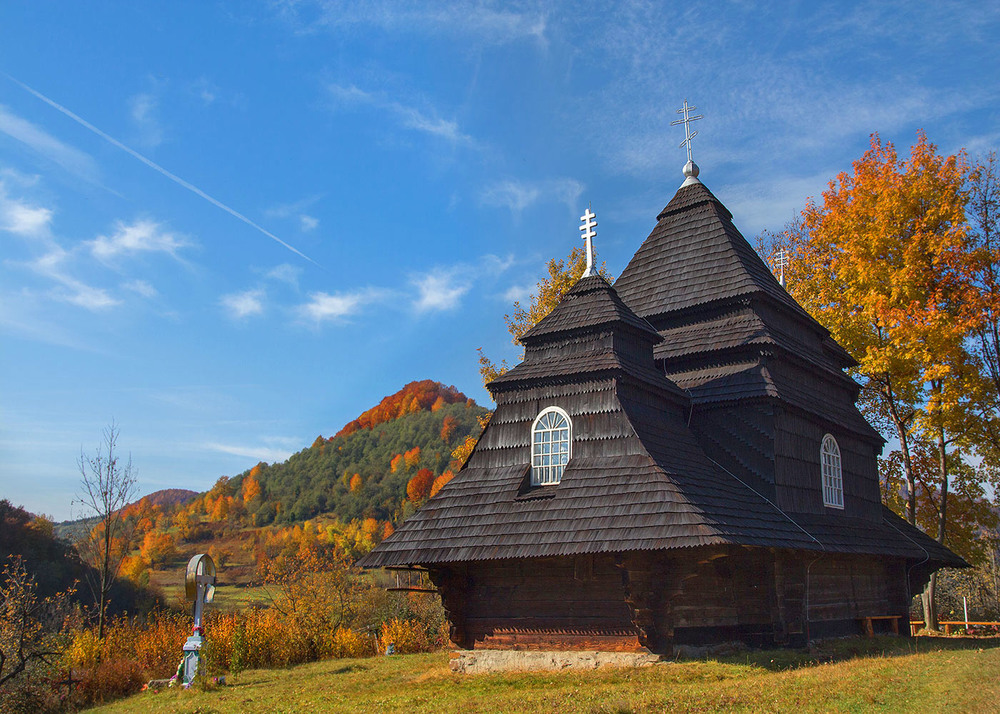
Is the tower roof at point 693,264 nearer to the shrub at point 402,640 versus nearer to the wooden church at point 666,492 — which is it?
the wooden church at point 666,492

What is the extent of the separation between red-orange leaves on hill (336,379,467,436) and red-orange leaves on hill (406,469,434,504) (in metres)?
21.7

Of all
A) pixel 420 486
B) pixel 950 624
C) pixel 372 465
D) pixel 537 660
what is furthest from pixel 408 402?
pixel 537 660

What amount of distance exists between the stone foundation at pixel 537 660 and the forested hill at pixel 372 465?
65.8m

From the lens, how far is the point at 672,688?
11117 millimetres

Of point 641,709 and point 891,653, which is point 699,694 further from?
point 891,653

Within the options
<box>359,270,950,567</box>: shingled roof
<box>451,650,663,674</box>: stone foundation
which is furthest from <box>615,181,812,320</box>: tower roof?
<box>451,650,663,674</box>: stone foundation

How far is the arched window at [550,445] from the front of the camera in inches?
611

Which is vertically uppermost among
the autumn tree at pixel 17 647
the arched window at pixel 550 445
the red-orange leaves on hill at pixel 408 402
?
the red-orange leaves on hill at pixel 408 402

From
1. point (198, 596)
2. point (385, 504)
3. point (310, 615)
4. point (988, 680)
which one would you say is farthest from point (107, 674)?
point (385, 504)

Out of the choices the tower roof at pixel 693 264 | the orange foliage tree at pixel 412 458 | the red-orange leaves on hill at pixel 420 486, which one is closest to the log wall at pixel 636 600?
the tower roof at pixel 693 264

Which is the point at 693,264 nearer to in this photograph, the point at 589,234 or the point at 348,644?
the point at 589,234

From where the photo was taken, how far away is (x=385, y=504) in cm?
8688

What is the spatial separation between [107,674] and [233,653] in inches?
114

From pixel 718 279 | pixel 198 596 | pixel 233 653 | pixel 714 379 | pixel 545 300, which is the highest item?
pixel 545 300
